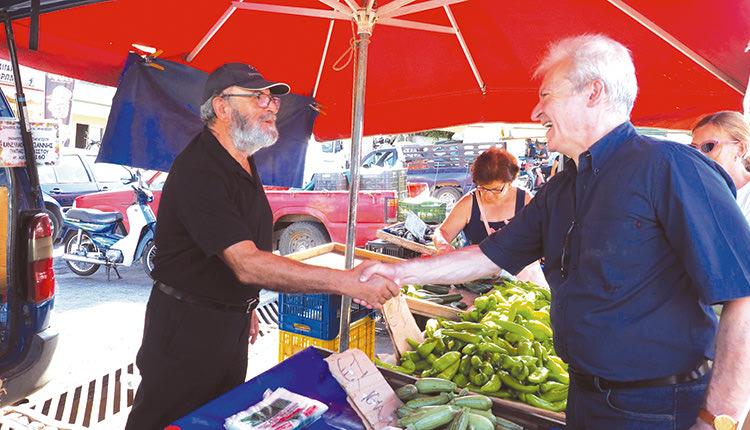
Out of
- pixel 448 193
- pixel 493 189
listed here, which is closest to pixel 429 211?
pixel 493 189

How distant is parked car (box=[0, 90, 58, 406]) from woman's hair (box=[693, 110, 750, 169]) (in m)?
4.65

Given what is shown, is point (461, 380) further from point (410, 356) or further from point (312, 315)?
point (312, 315)

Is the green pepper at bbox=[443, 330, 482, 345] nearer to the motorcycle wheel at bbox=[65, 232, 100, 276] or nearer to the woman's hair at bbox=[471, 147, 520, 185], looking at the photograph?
the woman's hair at bbox=[471, 147, 520, 185]

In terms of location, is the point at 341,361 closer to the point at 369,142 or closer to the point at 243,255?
the point at 243,255

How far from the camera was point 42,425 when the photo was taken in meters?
3.34

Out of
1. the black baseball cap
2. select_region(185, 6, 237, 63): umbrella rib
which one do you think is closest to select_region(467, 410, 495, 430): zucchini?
the black baseball cap

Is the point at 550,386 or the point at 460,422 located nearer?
the point at 460,422

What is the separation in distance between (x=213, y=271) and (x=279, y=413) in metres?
0.80

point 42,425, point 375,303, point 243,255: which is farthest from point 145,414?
point 42,425

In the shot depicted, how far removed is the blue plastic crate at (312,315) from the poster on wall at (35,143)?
6.65 feet

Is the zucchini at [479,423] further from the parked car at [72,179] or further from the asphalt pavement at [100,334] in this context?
the parked car at [72,179]

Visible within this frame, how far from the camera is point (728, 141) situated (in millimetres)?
3066

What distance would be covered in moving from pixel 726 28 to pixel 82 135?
992 inches

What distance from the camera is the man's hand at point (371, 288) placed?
2.39m
